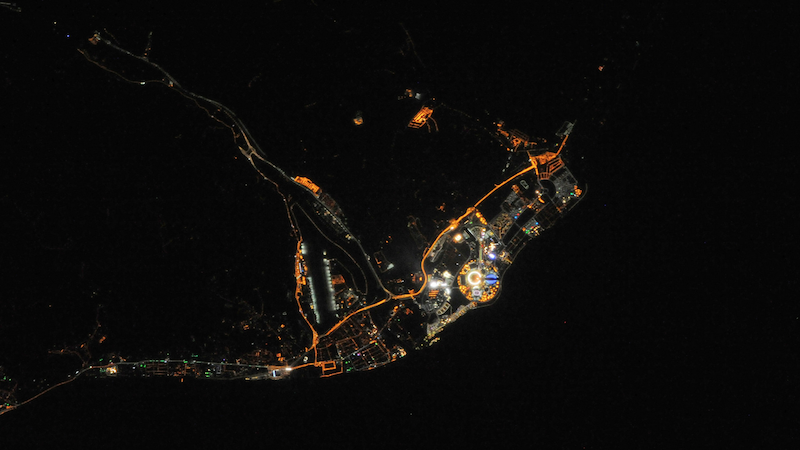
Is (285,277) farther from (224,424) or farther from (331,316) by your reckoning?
(224,424)

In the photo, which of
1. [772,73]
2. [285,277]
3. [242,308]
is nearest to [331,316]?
[285,277]

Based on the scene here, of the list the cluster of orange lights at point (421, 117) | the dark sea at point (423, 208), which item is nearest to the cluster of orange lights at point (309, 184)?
the dark sea at point (423, 208)

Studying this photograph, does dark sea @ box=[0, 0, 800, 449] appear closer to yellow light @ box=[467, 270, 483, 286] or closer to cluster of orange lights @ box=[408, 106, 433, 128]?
cluster of orange lights @ box=[408, 106, 433, 128]

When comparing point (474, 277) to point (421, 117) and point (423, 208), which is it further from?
point (421, 117)

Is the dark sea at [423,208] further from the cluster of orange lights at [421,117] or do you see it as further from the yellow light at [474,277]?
the yellow light at [474,277]

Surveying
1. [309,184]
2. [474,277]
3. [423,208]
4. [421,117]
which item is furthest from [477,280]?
[309,184]

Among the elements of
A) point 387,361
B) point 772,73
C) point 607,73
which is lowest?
point 387,361
